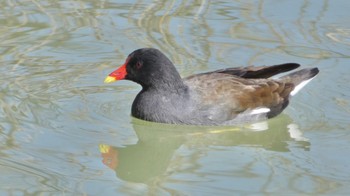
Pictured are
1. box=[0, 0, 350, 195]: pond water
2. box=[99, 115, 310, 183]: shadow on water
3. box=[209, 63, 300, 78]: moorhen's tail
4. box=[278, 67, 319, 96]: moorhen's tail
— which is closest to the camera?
box=[0, 0, 350, 195]: pond water

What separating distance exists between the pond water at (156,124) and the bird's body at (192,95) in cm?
11

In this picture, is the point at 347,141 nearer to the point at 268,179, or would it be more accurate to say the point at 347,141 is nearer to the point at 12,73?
the point at 268,179

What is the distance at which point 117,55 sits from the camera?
10.9m

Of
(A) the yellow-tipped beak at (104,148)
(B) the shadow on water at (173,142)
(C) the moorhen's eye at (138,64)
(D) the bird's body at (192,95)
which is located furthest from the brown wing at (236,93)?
(A) the yellow-tipped beak at (104,148)

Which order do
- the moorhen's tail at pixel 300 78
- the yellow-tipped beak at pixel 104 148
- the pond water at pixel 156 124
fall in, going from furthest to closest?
the moorhen's tail at pixel 300 78 → the yellow-tipped beak at pixel 104 148 → the pond water at pixel 156 124

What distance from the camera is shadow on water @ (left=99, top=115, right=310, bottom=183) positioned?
8148 mm

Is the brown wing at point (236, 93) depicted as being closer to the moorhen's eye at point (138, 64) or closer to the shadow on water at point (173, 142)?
the shadow on water at point (173, 142)

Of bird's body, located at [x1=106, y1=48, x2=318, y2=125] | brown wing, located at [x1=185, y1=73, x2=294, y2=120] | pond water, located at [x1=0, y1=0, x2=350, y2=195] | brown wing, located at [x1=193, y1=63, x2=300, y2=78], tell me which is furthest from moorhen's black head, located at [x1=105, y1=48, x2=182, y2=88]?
brown wing, located at [x1=193, y1=63, x2=300, y2=78]

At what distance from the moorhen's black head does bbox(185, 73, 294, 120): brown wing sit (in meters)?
0.23

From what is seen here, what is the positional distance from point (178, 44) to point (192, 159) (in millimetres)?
3068

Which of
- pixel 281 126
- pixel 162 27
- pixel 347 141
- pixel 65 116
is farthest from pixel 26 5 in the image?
pixel 347 141

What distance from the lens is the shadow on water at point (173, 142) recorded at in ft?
26.7

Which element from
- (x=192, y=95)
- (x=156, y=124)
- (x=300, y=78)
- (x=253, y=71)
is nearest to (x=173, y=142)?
(x=156, y=124)

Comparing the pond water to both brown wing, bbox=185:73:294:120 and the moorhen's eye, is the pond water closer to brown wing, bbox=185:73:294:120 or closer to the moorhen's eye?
brown wing, bbox=185:73:294:120
